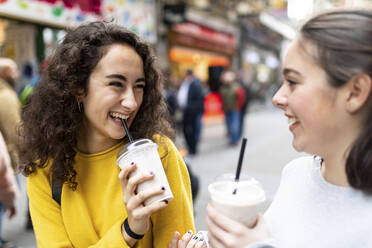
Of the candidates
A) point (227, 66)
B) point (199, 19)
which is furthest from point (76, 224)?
point (227, 66)

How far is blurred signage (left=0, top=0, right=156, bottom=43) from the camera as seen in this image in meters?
6.54

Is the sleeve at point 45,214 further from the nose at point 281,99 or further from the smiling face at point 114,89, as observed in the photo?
the nose at point 281,99

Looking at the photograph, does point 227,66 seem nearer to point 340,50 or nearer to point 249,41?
point 249,41

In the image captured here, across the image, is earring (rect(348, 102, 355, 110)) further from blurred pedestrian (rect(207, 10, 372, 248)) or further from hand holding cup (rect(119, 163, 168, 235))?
hand holding cup (rect(119, 163, 168, 235))

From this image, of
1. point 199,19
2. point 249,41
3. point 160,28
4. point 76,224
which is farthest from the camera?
point 249,41

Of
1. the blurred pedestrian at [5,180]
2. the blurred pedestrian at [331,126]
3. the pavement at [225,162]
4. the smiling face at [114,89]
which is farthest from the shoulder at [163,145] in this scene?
the blurred pedestrian at [5,180]

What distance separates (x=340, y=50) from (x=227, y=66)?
17.6m

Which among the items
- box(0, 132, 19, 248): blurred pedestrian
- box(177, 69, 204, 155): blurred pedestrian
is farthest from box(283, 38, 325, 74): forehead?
box(177, 69, 204, 155): blurred pedestrian

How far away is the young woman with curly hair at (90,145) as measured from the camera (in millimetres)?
1563

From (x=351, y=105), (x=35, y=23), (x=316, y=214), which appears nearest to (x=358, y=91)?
(x=351, y=105)

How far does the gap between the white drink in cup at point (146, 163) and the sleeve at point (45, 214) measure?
502 millimetres

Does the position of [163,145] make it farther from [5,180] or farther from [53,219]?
[5,180]

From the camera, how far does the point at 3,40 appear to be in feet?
22.1

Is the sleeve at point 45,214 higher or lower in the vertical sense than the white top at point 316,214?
lower
